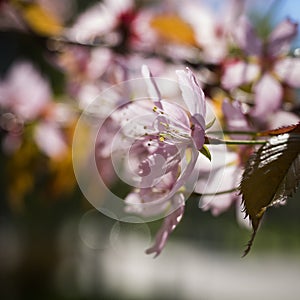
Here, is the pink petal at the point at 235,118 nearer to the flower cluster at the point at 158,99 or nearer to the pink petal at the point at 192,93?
the flower cluster at the point at 158,99

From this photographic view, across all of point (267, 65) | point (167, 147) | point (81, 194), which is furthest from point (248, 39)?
point (81, 194)

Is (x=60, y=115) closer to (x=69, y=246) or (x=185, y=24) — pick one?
(x=185, y=24)

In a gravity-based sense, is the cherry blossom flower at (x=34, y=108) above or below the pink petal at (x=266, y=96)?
below

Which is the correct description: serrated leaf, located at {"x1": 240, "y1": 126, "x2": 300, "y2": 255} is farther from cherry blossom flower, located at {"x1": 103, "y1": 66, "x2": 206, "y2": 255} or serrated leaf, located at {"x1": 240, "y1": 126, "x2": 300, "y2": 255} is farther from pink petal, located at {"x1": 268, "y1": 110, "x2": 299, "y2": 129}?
pink petal, located at {"x1": 268, "y1": 110, "x2": 299, "y2": 129}

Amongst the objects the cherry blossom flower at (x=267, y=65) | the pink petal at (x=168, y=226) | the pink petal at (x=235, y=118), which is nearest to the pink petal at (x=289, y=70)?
the cherry blossom flower at (x=267, y=65)

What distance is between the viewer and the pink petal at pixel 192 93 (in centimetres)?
43

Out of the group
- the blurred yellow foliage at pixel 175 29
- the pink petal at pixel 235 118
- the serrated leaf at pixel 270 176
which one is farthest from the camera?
the blurred yellow foliage at pixel 175 29

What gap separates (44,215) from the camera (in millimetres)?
5723

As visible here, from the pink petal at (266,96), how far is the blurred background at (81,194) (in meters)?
0.04

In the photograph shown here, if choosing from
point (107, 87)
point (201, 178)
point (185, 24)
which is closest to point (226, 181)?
point (201, 178)

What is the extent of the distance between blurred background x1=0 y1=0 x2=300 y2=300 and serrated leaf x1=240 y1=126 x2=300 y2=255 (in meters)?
0.09

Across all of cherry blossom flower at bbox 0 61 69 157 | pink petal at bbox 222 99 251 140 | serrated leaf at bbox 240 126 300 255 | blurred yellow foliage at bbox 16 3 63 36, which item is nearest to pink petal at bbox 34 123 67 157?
cherry blossom flower at bbox 0 61 69 157

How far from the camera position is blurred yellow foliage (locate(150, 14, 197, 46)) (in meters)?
0.94

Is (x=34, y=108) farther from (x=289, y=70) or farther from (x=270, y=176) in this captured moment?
(x=270, y=176)
